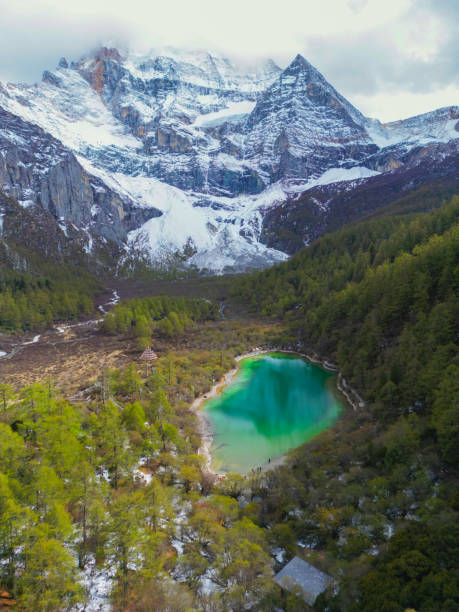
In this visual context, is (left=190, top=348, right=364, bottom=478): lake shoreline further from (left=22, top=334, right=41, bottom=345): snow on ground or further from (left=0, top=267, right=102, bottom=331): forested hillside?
(left=0, top=267, right=102, bottom=331): forested hillside

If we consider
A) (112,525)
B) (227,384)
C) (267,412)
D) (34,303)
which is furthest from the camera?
(34,303)

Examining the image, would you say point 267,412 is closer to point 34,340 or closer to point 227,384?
point 227,384

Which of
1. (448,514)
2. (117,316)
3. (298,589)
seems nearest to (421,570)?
(448,514)

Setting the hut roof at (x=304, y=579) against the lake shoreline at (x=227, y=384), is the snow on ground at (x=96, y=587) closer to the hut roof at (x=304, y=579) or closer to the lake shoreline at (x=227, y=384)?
the hut roof at (x=304, y=579)

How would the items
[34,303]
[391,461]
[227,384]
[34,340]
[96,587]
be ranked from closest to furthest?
[96,587], [391,461], [227,384], [34,340], [34,303]

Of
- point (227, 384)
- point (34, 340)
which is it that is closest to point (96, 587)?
point (227, 384)
